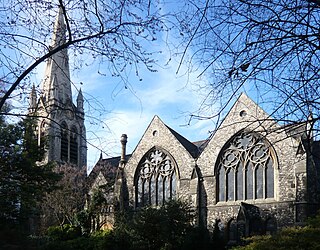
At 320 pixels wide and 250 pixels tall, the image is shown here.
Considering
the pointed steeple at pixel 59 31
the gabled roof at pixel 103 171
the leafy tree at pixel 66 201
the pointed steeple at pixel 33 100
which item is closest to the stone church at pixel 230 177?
the gabled roof at pixel 103 171

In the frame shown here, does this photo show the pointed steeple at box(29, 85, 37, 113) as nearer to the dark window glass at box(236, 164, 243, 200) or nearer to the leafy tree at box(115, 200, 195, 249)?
the leafy tree at box(115, 200, 195, 249)

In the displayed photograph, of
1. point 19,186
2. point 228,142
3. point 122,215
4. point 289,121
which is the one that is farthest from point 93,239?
point 289,121

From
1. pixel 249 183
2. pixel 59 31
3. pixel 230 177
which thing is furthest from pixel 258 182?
pixel 59 31

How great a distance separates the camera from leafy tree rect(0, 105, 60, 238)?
24.6 meters

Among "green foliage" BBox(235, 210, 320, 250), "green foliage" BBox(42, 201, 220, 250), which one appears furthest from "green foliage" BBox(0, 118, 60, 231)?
"green foliage" BBox(235, 210, 320, 250)

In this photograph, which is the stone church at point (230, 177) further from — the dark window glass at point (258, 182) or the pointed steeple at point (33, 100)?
the pointed steeple at point (33, 100)

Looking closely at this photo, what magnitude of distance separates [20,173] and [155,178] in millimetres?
11178

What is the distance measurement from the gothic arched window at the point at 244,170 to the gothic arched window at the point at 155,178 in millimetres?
3710

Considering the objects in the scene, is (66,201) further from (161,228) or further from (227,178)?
(161,228)

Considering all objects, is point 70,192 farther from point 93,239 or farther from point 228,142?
point 228,142

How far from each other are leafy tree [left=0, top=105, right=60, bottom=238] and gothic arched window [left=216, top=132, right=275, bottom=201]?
10.1m

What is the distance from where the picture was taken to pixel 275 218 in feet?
92.9

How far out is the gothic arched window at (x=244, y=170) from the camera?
2942cm

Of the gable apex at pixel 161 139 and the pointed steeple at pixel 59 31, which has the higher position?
the gable apex at pixel 161 139
